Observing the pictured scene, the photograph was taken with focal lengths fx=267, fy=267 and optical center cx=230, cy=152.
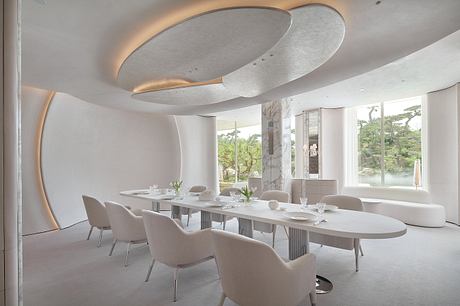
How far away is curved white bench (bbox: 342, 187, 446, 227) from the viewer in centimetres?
513

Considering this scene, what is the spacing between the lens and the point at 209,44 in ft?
8.21

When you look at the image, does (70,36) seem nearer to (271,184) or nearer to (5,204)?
(5,204)

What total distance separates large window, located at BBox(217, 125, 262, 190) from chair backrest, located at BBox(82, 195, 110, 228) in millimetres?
6366

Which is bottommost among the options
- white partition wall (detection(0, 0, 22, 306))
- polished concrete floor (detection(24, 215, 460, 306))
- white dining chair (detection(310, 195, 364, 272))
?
polished concrete floor (detection(24, 215, 460, 306))

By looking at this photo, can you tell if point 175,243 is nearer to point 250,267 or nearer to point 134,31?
point 250,267

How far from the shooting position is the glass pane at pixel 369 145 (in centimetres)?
731

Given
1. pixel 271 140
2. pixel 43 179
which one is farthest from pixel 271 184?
pixel 43 179

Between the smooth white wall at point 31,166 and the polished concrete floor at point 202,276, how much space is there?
600 mm

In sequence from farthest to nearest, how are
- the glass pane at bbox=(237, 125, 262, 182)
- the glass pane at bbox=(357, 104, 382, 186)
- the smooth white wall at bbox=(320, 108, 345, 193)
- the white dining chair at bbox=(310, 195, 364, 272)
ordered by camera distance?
the glass pane at bbox=(237, 125, 262, 182), the smooth white wall at bbox=(320, 108, 345, 193), the glass pane at bbox=(357, 104, 382, 186), the white dining chair at bbox=(310, 195, 364, 272)

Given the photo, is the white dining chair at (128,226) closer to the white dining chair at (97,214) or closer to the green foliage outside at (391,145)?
the white dining chair at (97,214)

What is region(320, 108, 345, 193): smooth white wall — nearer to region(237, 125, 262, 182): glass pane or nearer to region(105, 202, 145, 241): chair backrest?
region(237, 125, 262, 182): glass pane

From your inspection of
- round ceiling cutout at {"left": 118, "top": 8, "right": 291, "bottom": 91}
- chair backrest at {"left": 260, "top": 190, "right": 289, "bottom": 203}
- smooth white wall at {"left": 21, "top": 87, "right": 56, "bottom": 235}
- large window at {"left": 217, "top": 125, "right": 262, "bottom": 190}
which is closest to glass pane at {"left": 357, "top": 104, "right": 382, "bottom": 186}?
large window at {"left": 217, "top": 125, "right": 262, "bottom": 190}

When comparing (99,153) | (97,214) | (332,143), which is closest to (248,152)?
(332,143)

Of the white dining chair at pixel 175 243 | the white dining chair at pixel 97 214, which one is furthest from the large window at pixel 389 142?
the white dining chair at pixel 97 214
